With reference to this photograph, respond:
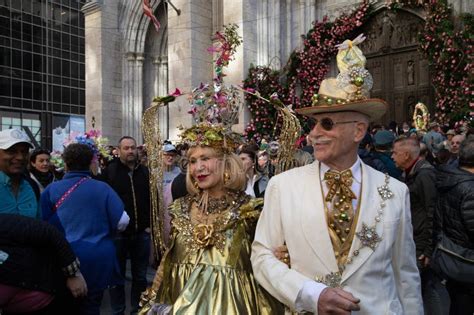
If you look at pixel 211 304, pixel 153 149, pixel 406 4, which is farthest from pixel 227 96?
pixel 406 4

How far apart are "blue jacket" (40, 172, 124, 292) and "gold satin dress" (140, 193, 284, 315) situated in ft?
4.52

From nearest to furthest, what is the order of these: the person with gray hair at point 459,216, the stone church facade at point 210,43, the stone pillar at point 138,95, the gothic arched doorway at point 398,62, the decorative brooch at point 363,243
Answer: the decorative brooch at point 363,243
the person with gray hair at point 459,216
the gothic arched doorway at point 398,62
the stone church facade at point 210,43
the stone pillar at point 138,95

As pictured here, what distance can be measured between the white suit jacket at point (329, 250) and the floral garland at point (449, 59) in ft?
28.1

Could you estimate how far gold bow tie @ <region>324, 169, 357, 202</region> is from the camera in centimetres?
224

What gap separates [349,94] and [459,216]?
1.94 metres

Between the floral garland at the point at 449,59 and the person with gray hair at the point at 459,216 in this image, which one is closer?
the person with gray hair at the point at 459,216

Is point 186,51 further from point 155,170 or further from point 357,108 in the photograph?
point 357,108

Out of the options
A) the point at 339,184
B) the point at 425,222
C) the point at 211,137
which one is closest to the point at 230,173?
the point at 211,137

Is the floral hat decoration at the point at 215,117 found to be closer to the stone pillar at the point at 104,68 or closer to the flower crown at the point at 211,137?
the flower crown at the point at 211,137

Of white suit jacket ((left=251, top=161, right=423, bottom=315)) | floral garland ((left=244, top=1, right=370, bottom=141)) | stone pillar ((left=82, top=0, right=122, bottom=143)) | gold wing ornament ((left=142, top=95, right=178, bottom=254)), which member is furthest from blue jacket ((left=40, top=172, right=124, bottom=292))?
stone pillar ((left=82, top=0, right=122, bottom=143))

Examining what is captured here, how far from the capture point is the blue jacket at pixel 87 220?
4.11 metres

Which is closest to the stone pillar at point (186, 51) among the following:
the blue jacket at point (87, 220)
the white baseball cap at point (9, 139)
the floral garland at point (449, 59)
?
the floral garland at point (449, 59)

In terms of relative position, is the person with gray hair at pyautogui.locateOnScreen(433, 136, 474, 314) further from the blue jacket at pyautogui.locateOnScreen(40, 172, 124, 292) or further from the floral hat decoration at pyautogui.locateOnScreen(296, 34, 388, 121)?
the blue jacket at pyautogui.locateOnScreen(40, 172, 124, 292)

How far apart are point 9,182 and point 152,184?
3.46ft
